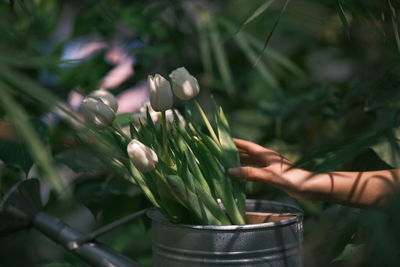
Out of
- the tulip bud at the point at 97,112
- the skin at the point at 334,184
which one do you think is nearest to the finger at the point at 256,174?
the skin at the point at 334,184

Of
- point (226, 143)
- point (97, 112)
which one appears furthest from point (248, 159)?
point (97, 112)

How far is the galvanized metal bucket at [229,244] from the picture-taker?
39 cm

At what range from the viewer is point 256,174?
16.1 inches

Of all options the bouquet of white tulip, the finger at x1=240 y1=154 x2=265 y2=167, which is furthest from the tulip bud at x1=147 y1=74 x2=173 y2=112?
the finger at x1=240 y1=154 x2=265 y2=167

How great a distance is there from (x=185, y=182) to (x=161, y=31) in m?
0.51

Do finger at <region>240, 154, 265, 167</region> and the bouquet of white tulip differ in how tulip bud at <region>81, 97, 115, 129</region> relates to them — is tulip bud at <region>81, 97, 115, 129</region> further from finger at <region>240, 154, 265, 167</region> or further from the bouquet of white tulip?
finger at <region>240, 154, 265, 167</region>

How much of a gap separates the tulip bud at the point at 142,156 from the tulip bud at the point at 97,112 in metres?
0.05

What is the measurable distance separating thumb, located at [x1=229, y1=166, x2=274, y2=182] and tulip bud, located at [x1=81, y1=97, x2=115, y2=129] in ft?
0.35

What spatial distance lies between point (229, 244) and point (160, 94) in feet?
0.41

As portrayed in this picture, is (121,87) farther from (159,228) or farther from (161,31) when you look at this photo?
(159,228)

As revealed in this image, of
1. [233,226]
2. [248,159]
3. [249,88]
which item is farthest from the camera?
[249,88]

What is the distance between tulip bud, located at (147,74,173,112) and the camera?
0.42m

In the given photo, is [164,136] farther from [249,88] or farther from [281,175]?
[249,88]

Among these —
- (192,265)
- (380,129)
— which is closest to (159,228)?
(192,265)
